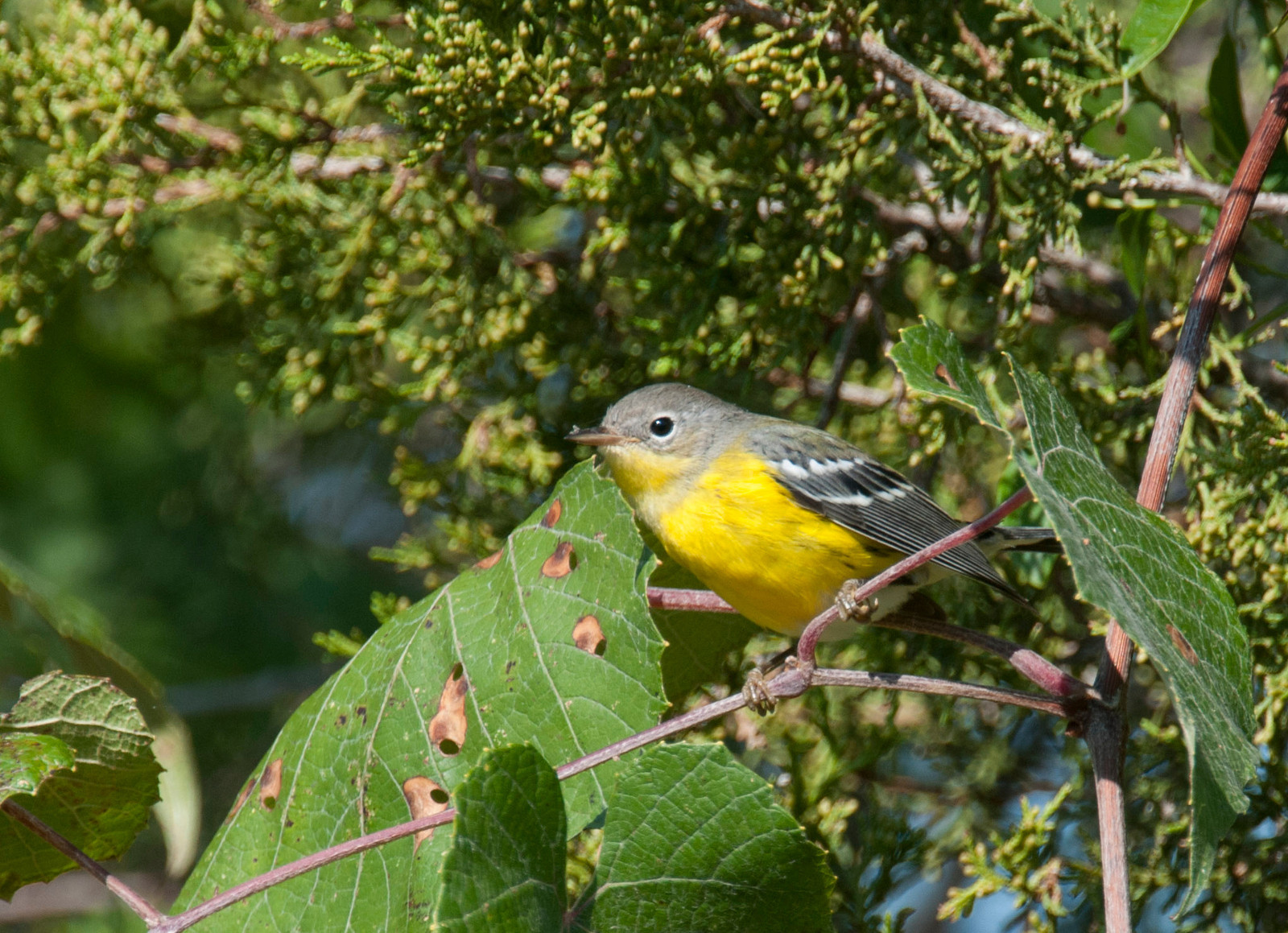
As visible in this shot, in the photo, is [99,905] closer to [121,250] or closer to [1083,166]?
[121,250]

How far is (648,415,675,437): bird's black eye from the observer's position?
300 centimetres

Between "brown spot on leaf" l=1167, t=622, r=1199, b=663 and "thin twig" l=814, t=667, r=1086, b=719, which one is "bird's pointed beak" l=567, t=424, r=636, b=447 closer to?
"thin twig" l=814, t=667, r=1086, b=719

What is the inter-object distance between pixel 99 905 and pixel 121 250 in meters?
2.63

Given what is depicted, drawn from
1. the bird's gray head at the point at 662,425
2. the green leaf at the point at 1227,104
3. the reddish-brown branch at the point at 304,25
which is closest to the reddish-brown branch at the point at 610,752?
the bird's gray head at the point at 662,425

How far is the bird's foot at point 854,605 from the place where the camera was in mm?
2133

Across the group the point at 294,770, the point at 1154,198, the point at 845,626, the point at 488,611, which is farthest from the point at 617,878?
the point at 1154,198

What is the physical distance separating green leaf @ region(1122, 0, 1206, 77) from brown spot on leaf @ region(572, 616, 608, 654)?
167cm

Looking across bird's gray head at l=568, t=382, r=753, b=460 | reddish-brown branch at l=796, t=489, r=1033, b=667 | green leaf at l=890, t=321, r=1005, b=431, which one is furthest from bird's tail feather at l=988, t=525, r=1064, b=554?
green leaf at l=890, t=321, r=1005, b=431

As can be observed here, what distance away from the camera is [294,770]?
2.13m

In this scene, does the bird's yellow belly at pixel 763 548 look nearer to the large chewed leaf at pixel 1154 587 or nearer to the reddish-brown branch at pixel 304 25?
the large chewed leaf at pixel 1154 587

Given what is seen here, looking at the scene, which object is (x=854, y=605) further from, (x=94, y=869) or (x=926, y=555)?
(x=94, y=869)

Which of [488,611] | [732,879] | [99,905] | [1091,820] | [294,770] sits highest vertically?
[488,611]

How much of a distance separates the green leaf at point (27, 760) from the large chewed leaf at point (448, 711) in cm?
40

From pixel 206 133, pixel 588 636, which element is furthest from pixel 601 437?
pixel 206 133
